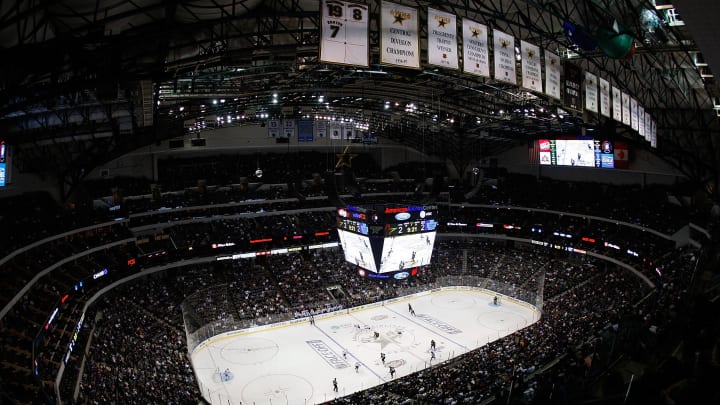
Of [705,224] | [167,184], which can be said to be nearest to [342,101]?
[167,184]

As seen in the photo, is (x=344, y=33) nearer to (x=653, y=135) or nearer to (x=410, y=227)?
(x=410, y=227)

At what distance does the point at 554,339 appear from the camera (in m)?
23.4

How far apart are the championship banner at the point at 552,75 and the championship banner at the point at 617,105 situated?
543 centimetres

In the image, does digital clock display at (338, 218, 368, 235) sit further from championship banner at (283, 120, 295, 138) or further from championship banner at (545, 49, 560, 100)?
championship banner at (545, 49, 560, 100)

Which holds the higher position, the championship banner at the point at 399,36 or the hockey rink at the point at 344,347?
the championship banner at the point at 399,36

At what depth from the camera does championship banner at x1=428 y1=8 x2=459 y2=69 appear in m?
12.8

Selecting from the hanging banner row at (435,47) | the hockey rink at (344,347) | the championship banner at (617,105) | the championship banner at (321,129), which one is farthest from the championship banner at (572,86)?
the championship banner at (321,129)

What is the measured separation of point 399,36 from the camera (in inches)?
472

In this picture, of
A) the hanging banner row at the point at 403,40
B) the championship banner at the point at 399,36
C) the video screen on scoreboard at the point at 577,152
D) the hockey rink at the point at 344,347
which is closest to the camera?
the hanging banner row at the point at 403,40

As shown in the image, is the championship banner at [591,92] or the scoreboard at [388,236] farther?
the scoreboard at [388,236]

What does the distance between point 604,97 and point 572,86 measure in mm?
2837

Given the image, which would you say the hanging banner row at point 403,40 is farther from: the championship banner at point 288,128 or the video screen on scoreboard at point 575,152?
the video screen on scoreboard at point 575,152

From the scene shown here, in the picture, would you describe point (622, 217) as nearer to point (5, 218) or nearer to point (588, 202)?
point (588, 202)

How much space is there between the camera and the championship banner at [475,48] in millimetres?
13664
